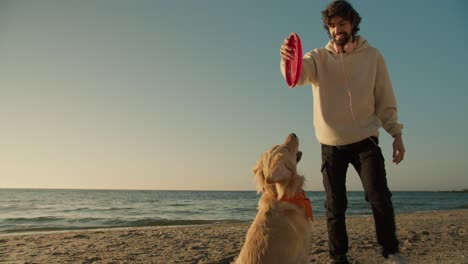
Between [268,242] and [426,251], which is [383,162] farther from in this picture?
[426,251]

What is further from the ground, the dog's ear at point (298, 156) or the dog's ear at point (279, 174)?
the dog's ear at point (298, 156)

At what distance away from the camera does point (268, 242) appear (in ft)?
10.2

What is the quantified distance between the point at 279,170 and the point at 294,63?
1225mm

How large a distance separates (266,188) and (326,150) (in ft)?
2.72

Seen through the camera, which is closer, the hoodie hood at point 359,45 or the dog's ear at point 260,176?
the dog's ear at point 260,176

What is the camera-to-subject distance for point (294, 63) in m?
3.90

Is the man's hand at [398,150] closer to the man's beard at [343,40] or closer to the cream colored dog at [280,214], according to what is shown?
the cream colored dog at [280,214]

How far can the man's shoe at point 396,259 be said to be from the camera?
3.36m

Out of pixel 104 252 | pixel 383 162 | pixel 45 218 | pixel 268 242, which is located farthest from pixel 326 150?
pixel 45 218

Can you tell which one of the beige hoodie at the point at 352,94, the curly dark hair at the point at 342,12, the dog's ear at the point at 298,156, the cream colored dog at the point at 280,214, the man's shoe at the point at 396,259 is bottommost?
the man's shoe at the point at 396,259

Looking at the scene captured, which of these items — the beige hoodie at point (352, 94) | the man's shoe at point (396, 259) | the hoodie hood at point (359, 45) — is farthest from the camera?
the hoodie hood at point (359, 45)

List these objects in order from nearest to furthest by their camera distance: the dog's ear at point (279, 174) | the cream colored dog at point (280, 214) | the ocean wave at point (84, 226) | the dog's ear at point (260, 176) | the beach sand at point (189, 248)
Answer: the cream colored dog at point (280, 214) < the dog's ear at point (279, 174) < the dog's ear at point (260, 176) < the beach sand at point (189, 248) < the ocean wave at point (84, 226)

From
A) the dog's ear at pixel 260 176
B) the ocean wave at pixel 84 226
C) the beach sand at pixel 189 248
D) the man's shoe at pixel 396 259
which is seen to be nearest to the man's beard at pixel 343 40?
the dog's ear at pixel 260 176

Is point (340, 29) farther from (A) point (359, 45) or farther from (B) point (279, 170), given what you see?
(B) point (279, 170)
